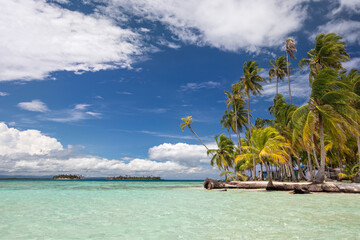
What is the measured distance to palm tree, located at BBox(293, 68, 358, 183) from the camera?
61.4 feet

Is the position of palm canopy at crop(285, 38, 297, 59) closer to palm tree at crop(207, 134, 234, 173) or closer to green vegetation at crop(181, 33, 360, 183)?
green vegetation at crop(181, 33, 360, 183)

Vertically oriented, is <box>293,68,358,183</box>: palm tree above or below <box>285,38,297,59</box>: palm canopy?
below

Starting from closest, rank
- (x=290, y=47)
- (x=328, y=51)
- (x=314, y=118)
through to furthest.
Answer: (x=314, y=118)
(x=328, y=51)
(x=290, y=47)

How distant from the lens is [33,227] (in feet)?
21.5

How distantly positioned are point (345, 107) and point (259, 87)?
18766mm

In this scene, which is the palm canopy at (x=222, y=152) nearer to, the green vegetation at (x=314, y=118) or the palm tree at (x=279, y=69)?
the green vegetation at (x=314, y=118)

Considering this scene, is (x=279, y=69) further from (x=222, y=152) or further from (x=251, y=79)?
(x=222, y=152)

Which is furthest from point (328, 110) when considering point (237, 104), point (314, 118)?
point (237, 104)

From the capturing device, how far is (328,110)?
19328 mm

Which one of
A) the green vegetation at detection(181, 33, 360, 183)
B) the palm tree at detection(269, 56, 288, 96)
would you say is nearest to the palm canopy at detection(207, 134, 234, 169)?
the green vegetation at detection(181, 33, 360, 183)

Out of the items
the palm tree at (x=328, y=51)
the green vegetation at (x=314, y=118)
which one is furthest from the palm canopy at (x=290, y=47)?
the palm tree at (x=328, y=51)

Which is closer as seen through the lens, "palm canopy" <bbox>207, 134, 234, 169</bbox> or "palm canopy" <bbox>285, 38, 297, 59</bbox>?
"palm canopy" <bbox>285, 38, 297, 59</bbox>

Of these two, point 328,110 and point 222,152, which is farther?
point 222,152

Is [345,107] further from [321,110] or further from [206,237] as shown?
[206,237]
